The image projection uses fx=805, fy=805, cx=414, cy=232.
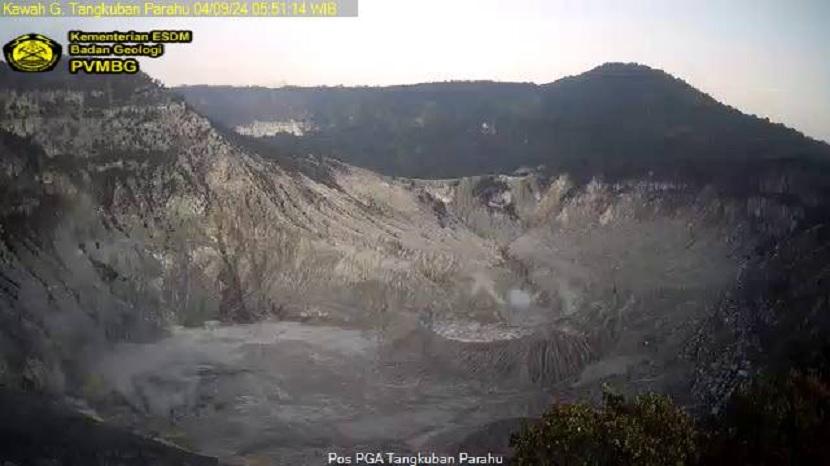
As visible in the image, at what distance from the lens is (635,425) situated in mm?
19500

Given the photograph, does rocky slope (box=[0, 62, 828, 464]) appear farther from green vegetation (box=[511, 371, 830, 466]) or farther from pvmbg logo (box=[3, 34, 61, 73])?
pvmbg logo (box=[3, 34, 61, 73])

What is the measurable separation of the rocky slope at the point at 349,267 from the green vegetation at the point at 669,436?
16.2m

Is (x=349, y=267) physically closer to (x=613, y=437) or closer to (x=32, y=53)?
(x=32, y=53)

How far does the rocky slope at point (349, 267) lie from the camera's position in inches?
1715

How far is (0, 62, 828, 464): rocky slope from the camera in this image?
43.6 metres

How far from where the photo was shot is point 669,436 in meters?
19.5

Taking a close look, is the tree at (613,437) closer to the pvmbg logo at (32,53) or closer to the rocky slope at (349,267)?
the rocky slope at (349,267)

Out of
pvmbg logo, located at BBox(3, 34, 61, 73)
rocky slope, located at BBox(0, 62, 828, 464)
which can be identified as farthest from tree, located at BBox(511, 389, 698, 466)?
pvmbg logo, located at BBox(3, 34, 61, 73)

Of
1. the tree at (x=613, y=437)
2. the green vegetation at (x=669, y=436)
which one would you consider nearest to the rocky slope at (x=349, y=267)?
the green vegetation at (x=669, y=436)

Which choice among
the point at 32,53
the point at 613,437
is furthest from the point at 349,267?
the point at 613,437

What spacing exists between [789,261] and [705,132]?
42.8 metres

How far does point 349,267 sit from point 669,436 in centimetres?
4226

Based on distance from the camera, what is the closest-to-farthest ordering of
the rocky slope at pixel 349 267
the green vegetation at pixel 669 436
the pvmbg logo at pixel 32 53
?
the green vegetation at pixel 669 436
the pvmbg logo at pixel 32 53
the rocky slope at pixel 349 267

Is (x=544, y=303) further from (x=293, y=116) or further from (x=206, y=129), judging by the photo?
(x=293, y=116)
